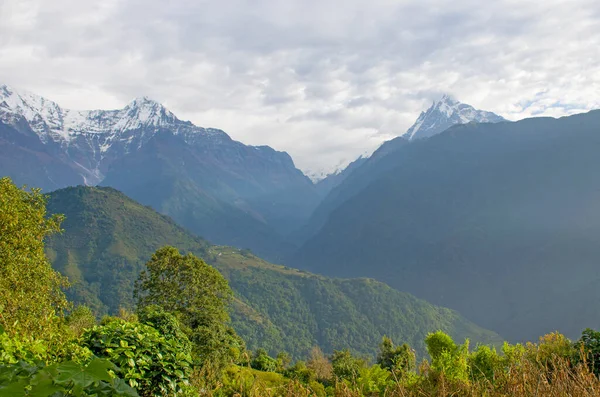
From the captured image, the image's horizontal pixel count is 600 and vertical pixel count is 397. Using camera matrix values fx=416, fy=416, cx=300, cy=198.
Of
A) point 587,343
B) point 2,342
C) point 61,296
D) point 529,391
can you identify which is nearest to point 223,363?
point 61,296

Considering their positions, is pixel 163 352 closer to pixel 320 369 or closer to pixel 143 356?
pixel 143 356

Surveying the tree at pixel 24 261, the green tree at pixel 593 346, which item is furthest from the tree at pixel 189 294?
the green tree at pixel 593 346

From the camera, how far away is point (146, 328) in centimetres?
1066

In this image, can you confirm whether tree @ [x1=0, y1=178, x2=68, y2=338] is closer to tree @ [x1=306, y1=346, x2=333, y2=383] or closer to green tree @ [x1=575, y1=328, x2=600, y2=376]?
green tree @ [x1=575, y1=328, x2=600, y2=376]

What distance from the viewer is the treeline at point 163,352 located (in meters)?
5.57

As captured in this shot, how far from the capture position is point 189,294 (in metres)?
38.2

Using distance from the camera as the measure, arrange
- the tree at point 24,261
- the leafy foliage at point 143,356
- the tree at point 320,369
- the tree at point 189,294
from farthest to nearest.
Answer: the tree at point 320,369 → the tree at point 189,294 → the tree at point 24,261 → the leafy foliage at point 143,356

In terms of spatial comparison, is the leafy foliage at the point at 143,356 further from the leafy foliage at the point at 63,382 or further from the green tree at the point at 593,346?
the green tree at the point at 593,346

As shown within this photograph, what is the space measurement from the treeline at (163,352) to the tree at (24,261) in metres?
0.05

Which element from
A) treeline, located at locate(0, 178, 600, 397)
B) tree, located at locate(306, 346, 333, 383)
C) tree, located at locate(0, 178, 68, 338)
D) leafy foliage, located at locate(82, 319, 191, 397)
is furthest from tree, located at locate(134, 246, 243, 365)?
leafy foliage, located at locate(82, 319, 191, 397)

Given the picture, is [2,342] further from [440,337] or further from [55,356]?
[440,337]

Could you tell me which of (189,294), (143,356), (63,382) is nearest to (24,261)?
(143,356)

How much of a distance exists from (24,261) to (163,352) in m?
11.6

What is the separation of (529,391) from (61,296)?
2147 cm
